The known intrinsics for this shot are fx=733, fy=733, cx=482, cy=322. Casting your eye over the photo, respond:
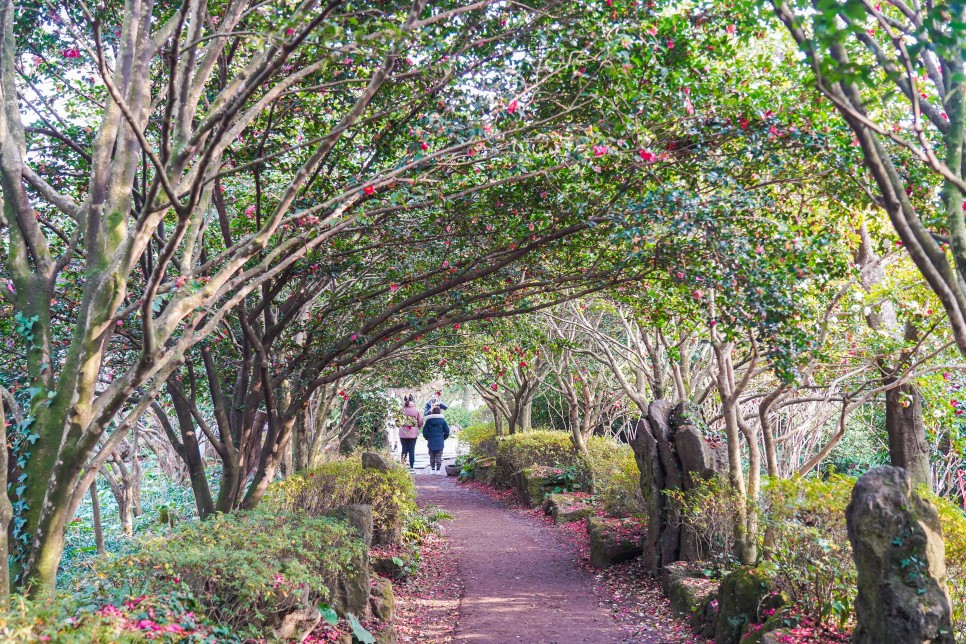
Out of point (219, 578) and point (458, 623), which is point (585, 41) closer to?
point (219, 578)

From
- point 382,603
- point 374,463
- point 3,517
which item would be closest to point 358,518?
point 382,603

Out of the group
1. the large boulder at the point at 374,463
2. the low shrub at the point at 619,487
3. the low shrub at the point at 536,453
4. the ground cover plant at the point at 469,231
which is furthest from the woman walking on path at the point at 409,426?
the ground cover plant at the point at 469,231

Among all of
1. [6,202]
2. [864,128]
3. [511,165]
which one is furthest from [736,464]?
[6,202]

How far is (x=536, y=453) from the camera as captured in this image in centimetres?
1692

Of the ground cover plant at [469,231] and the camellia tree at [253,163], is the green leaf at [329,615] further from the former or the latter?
the camellia tree at [253,163]

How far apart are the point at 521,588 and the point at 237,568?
4729 millimetres

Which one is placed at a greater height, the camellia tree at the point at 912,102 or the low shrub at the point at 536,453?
the camellia tree at the point at 912,102

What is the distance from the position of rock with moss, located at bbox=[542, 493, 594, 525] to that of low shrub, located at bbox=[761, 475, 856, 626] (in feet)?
20.1

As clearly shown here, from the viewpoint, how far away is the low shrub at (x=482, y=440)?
22405mm

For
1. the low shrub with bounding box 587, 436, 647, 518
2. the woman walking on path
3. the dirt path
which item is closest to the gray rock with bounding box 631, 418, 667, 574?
the low shrub with bounding box 587, 436, 647, 518

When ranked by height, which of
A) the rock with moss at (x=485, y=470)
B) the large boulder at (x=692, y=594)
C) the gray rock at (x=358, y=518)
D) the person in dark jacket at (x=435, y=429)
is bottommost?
the large boulder at (x=692, y=594)

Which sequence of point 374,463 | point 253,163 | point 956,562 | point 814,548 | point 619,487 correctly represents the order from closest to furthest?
point 253,163 < point 956,562 < point 814,548 < point 374,463 < point 619,487

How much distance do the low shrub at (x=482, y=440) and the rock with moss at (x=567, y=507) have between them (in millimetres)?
7738

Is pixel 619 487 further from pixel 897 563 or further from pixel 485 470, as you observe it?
pixel 485 470
